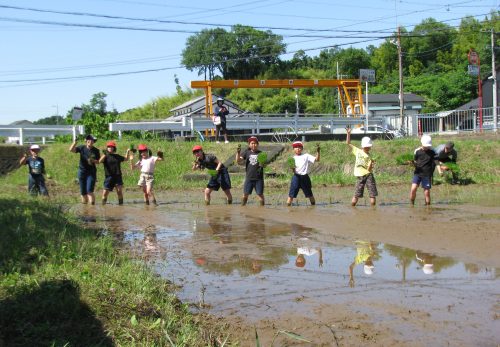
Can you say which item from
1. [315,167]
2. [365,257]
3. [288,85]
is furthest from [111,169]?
[288,85]

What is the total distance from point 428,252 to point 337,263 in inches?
55.9

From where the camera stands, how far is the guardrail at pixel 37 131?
78.6ft

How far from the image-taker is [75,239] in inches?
314

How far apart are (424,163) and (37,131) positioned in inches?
638

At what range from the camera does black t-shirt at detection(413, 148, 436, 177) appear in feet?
46.2

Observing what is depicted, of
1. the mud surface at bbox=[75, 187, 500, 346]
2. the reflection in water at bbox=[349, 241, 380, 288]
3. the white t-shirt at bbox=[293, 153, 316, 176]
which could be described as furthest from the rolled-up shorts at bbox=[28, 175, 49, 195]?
the reflection in water at bbox=[349, 241, 380, 288]

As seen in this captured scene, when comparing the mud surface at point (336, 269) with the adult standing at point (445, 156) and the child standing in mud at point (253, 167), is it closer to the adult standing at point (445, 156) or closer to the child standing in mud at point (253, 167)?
the child standing in mud at point (253, 167)

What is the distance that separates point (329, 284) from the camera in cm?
667

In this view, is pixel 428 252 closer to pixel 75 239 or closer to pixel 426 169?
pixel 75 239

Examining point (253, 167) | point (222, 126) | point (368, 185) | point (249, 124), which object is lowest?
point (368, 185)

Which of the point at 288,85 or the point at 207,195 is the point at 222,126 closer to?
the point at 288,85

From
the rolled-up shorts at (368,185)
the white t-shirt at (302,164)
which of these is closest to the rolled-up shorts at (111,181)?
the white t-shirt at (302,164)

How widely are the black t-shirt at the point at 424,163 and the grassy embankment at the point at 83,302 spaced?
852 cm

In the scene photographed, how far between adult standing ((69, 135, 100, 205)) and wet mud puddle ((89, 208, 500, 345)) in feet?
17.4
